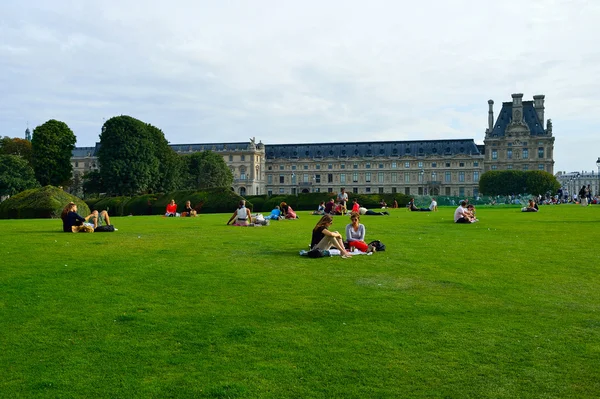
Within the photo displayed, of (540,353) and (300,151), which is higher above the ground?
(300,151)

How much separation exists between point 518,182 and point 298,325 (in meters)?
90.5

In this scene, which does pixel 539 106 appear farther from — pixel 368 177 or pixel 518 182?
pixel 368 177

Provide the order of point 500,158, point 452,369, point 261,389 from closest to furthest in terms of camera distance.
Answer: point 261,389
point 452,369
point 500,158

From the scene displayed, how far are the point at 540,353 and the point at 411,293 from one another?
270 centimetres

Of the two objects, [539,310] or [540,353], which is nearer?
[540,353]

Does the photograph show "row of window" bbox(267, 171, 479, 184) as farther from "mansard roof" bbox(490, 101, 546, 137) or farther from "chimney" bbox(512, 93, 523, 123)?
"chimney" bbox(512, 93, 523, 123)

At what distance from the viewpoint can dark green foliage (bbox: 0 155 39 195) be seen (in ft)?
180

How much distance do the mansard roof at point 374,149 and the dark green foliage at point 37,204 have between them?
310 feet

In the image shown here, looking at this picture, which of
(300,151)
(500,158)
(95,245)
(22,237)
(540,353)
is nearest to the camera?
(540,353)

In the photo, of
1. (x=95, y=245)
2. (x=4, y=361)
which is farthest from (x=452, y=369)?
(x=95, y=245)

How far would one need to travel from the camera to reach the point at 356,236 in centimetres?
1280

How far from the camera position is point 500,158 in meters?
105

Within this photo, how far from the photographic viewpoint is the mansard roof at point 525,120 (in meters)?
102

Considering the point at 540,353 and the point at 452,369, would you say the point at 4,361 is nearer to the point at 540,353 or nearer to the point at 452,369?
the point at 452,369
